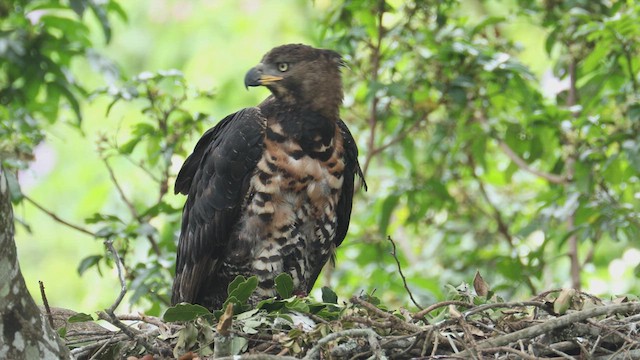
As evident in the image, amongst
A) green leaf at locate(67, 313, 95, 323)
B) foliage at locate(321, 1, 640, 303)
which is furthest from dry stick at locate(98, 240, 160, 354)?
foliage at locate(321, 1, 640, 303)

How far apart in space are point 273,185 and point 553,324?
1.72 m

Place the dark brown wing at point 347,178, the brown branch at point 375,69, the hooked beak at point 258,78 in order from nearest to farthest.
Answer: the hooked beak at point 258,78 → the dark brown wing at point 347,178 → the brown branch at point 375,69

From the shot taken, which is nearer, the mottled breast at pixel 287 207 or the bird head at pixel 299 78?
the mottled breast at pixel 287 207

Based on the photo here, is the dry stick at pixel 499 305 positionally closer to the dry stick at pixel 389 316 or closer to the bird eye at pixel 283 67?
the dry stick at pixel 389 316

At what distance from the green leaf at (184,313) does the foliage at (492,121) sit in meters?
2.24

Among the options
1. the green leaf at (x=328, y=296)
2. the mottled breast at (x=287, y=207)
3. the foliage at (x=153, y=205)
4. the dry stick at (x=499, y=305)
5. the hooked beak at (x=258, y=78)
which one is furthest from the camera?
the foliage at (x=153, y=205)

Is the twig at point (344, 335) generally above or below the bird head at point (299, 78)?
below

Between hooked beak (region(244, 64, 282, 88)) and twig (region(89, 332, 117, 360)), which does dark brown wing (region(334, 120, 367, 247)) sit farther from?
twig (region(89, 332, 117, 360))

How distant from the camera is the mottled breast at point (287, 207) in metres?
4.56

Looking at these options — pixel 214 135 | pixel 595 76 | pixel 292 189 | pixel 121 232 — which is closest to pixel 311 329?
pixel 292 189

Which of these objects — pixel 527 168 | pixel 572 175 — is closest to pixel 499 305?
pixel 572 175

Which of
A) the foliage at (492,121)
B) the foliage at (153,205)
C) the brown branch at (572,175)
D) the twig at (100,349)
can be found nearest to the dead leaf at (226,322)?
the twig at (100,349)

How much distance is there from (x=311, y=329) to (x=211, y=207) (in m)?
1.27

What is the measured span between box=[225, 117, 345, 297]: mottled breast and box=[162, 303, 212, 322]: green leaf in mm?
1043
